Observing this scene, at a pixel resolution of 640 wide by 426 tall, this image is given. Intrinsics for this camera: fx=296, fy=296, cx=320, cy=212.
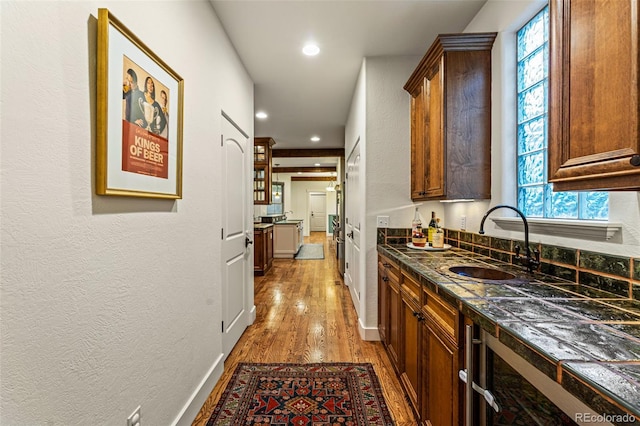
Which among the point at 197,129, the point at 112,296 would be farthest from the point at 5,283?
the point at 197,129

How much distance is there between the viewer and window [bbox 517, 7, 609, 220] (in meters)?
1.58

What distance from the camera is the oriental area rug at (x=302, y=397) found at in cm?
175

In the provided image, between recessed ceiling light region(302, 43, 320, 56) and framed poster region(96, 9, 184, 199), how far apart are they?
4.60ft

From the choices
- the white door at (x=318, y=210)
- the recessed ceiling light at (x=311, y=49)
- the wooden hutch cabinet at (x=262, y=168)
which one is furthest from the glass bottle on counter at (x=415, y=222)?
the white door at (x=318, y=210)

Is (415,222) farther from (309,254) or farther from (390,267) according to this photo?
(309,254)

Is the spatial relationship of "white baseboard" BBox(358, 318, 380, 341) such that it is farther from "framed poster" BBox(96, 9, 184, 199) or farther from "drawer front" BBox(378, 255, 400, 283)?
"framed poster" BBox(96, 9, 184, 199)

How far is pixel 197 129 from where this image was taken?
185 centimetres

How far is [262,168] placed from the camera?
541 centimetres

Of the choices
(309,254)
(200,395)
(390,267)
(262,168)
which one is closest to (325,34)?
(390,267)

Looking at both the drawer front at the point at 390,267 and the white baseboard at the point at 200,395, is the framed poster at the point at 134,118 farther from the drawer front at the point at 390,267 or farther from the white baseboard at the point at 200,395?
the drawer front at the point at 390,267

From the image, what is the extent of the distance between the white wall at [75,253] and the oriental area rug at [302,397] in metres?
0.38

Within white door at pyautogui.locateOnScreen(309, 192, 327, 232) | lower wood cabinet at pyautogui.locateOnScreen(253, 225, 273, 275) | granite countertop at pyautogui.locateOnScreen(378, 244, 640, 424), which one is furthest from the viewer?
white door at pyautogui.locateOnScreen(309, 192, 327, 232)

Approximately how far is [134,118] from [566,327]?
1.64m

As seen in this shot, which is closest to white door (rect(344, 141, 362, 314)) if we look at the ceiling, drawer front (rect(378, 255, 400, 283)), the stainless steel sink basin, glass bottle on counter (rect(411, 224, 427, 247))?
drawer front (rect(378, 255, 400, 283))
